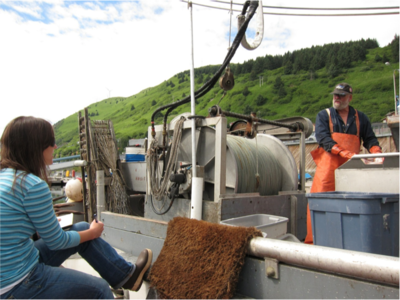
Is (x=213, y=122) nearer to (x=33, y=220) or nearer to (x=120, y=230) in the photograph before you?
(x=120, y=230)

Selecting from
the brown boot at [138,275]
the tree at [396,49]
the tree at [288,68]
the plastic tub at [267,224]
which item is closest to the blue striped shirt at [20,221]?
the brown boot at [138,275]

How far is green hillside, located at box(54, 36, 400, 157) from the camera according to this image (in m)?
96.3

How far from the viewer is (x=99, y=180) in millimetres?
5895

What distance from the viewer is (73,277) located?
203cm

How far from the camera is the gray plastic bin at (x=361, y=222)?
225 centimetres

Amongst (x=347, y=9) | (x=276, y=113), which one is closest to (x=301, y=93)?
(x=276, y=113)

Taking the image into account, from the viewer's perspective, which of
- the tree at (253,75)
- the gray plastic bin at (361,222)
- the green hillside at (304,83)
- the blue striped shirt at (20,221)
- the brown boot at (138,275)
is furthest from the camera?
the tree at (253,75)

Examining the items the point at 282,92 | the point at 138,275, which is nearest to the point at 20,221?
the point at 138,275

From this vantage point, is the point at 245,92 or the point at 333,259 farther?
the point at 245,92

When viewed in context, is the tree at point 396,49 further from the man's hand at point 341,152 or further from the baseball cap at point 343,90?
the man's hand at point 341,152

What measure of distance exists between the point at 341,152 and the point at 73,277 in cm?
323

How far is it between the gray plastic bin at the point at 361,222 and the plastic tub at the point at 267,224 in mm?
567

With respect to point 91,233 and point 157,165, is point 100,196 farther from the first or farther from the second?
point 91,233

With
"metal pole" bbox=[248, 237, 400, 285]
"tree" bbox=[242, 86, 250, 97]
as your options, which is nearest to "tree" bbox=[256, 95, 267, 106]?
"tree" bbox=[242, 86, 250, 97]
